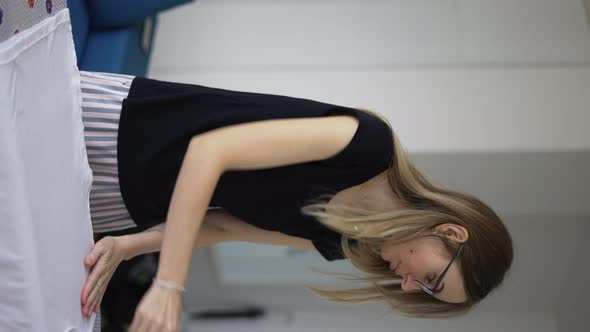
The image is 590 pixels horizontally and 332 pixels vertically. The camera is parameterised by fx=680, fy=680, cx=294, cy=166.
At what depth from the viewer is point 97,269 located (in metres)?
1.17

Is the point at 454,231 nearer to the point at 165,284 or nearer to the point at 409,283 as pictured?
the point at 409,283

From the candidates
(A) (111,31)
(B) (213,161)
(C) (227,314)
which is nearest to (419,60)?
(A) (111,31)

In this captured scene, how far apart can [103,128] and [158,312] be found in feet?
1.23

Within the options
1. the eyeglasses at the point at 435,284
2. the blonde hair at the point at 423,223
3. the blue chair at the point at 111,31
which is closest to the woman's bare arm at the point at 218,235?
the blonde hair at the point at 423,223

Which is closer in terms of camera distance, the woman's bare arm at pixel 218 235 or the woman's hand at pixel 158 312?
the woman's hand at pixel 158 312

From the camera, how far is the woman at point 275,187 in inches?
40.3

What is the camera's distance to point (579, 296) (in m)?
2.54

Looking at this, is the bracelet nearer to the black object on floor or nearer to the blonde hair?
the blonde hair

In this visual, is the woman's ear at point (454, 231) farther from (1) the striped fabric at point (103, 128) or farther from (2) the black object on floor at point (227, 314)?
(2) the black object on floor at point (227, 314)

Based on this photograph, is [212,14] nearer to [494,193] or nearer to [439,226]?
[494,193]

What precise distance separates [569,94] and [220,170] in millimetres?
1760

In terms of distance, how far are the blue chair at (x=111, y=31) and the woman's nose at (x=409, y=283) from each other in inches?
51.1

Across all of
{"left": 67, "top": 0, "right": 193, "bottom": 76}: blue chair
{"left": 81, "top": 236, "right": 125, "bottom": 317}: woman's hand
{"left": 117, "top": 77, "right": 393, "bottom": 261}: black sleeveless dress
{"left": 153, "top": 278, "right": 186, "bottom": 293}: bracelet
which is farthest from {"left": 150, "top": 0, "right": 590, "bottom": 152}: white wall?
{"left": 153, "top": 278, "right": 186, "bottom": 293}: bracelet

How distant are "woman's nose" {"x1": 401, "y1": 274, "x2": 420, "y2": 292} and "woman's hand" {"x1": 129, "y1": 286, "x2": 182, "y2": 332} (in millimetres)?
422
